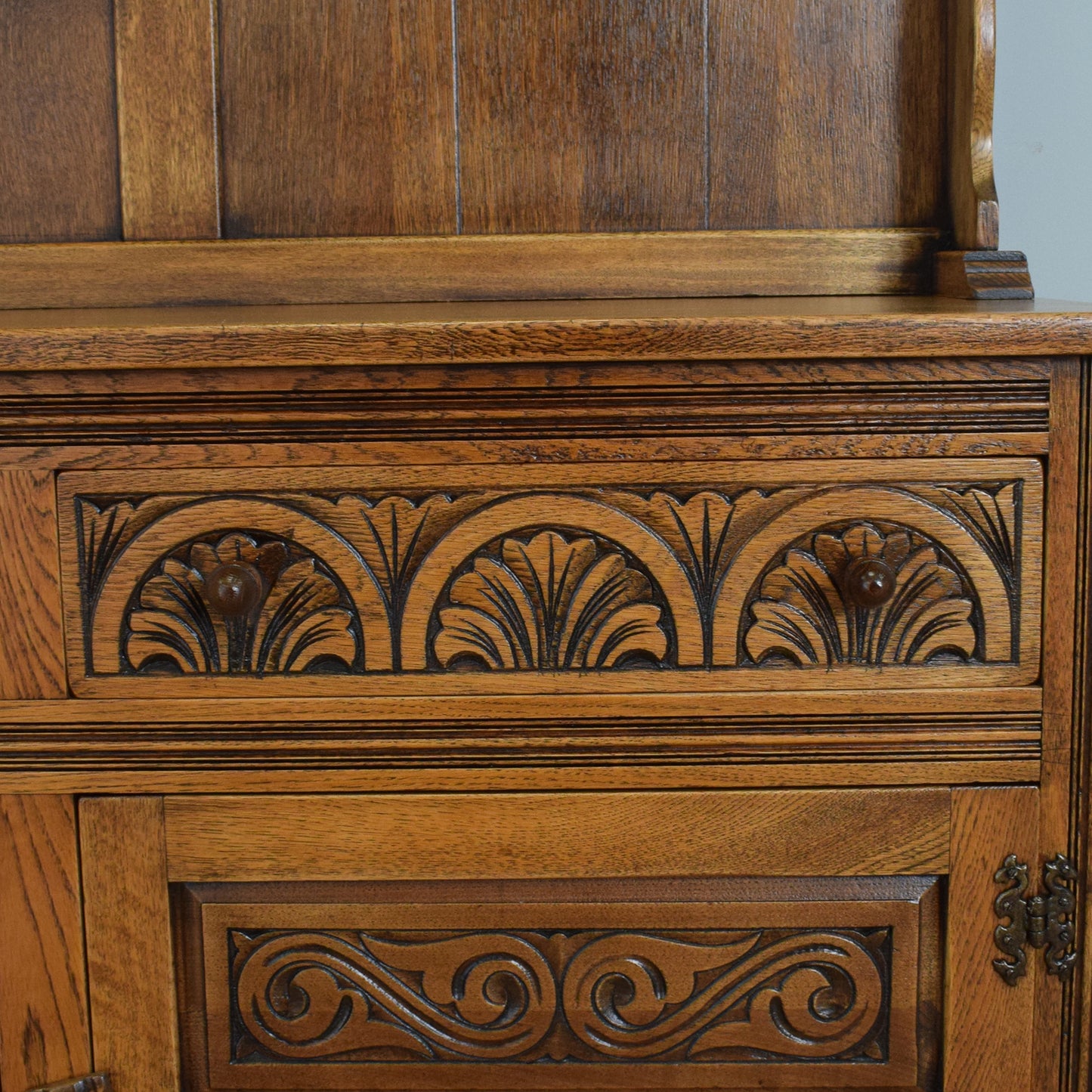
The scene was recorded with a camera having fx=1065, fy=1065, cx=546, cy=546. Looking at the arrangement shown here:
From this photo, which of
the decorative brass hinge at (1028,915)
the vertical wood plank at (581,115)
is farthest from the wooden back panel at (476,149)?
the decorative brass hinge at (1028,915)

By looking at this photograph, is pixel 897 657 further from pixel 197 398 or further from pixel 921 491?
pixel 197 398

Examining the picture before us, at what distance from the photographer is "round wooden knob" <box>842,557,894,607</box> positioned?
639 millimetres

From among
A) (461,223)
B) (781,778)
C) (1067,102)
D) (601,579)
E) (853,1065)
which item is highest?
(1067,102)

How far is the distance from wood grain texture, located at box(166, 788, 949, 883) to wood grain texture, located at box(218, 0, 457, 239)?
492 mm

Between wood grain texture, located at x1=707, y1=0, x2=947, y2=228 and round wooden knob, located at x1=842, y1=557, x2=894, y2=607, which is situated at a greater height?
wood grain texture, located at x1=707, y1=0, x2=947, y2=228

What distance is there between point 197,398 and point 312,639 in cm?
16

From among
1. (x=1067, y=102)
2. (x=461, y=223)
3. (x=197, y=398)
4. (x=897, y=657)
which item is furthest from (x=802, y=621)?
(x=1067, y=102)

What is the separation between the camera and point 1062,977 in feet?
2.22

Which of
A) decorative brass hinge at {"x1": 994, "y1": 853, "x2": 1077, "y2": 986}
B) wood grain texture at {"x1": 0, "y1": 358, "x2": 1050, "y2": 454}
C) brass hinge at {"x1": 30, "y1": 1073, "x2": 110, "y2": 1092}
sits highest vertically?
wood grain texture at {"x1": 0, "y1": 358, "x2": 1050, "y2": 454}

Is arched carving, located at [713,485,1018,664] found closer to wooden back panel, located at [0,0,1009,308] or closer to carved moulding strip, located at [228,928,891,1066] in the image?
carved moulding strip, located at [228,928,891,1066]

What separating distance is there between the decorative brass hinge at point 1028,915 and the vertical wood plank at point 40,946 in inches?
23.2

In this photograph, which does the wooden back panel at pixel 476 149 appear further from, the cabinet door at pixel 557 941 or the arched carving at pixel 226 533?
the cabinet door at pixel 557 941

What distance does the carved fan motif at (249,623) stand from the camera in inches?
26.4

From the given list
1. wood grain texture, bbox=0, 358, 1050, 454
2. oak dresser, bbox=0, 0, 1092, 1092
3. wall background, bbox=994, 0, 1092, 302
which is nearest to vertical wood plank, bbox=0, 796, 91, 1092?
oak dresser, bbox=0, 0, 1092, 1092
